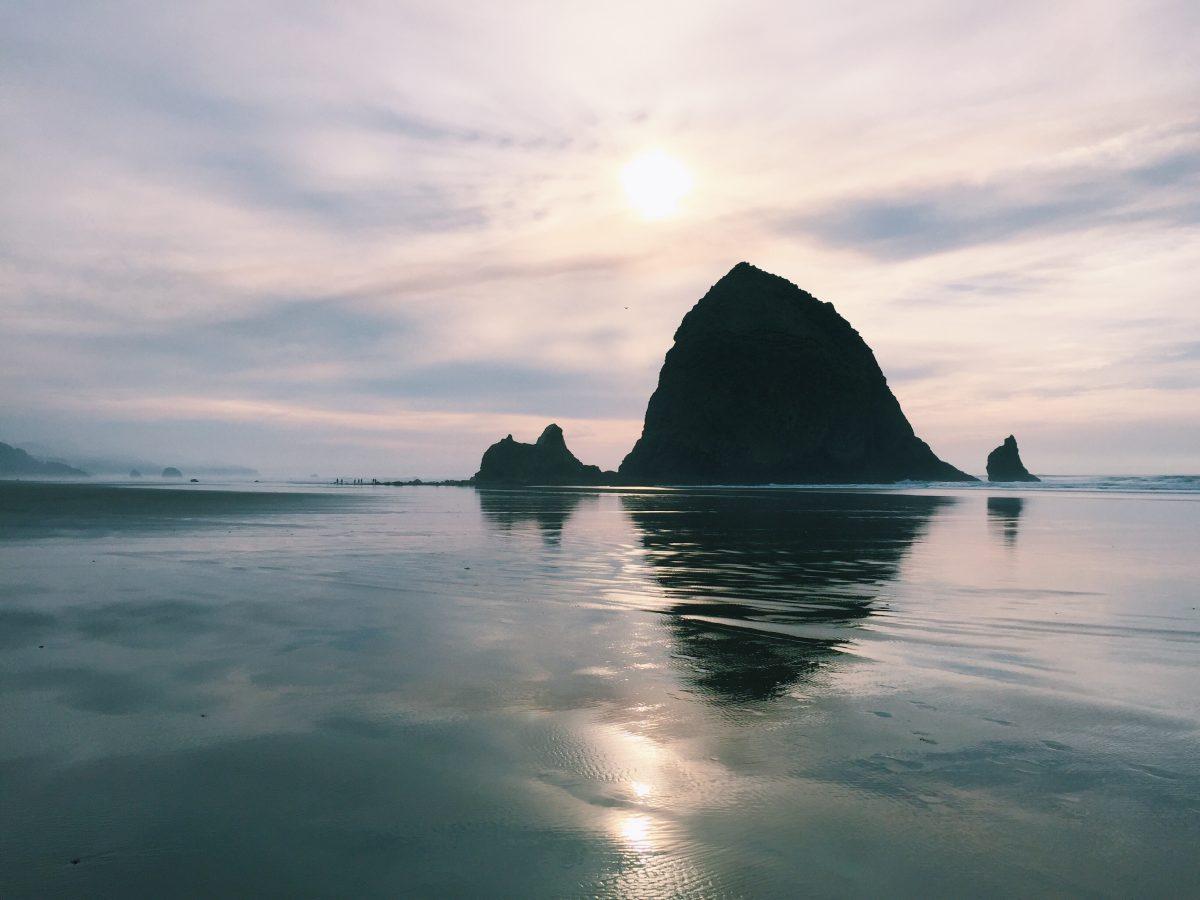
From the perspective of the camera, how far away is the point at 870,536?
24.6m

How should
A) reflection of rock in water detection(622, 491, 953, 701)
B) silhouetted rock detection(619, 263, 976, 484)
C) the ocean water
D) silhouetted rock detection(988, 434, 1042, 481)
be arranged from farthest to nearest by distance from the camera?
1. silhouetted rock detection(988, 434, 1042, 481)
2. silhouetted rock detection(619, 263, 976, 484)
3. reflection of rock in water detection(622, 491, 953, 701)
4. the ocean water

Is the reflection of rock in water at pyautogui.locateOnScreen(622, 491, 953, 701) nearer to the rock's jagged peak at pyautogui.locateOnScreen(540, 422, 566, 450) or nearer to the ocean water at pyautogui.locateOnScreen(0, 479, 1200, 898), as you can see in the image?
the ocean water at pyautogui.locateOnScreen(0, 479, 1200, 898)

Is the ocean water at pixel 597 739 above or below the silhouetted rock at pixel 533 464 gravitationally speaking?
below

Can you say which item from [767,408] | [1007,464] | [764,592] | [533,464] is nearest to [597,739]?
[764,592]

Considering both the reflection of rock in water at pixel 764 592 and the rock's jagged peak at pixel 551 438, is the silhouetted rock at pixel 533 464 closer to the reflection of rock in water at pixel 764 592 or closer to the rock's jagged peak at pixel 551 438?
the rock's jagged peak at pixel 551 438

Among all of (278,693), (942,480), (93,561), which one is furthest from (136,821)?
(942,480)

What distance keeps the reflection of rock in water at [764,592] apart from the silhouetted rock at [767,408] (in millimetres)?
111071

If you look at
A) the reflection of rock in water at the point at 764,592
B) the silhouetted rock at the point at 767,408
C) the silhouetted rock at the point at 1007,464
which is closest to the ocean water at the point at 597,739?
the reflection of rock in water at the point at 764,592

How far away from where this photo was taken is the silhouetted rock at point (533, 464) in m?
156

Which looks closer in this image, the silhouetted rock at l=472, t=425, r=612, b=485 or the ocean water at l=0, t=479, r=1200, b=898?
the ocean water at l=0, t=479, r=1200, b=898

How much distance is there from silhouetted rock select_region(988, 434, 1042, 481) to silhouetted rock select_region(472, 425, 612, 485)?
92.4 meters

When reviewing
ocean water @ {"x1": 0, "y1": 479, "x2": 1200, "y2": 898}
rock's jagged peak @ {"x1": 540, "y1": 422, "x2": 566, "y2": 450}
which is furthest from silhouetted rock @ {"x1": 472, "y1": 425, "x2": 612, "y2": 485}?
ocean water @ {"x1": 0, "y1": 479, "x2": 1200, "y2": 898}

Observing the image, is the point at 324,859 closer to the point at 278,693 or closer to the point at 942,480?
the point at 278,693

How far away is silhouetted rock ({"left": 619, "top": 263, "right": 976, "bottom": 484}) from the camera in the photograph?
454 ft
